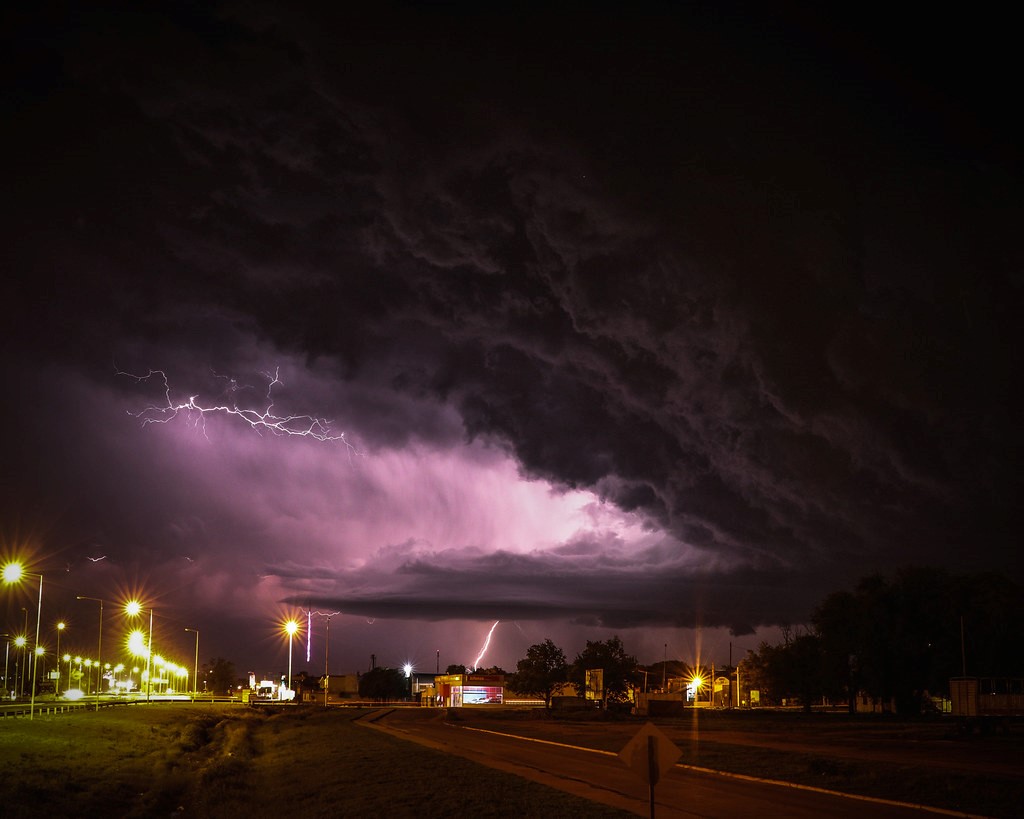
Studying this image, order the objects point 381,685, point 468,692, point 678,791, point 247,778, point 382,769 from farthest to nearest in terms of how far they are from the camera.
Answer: point 381,685
point 468,692
point 247,778
point 382,769
point 678,791

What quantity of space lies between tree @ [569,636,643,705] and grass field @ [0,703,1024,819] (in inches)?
1769

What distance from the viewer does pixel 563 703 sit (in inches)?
3858

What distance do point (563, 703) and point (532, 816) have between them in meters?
80.5

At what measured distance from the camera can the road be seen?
21.5 metres

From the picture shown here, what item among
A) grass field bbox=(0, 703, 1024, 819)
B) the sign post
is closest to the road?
grass field bbox=(0, 703, 1024, 819)

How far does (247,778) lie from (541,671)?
77502 millimetres

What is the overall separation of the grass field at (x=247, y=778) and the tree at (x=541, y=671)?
53.2m

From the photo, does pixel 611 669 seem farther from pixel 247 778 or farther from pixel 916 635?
pixel 247 778

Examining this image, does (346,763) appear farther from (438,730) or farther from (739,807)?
(438,730)

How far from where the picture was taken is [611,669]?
106 meters

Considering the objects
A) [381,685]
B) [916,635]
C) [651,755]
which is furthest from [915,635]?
[381,685]

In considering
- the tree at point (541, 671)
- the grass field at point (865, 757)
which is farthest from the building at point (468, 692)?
the grass field at point (865, 757)

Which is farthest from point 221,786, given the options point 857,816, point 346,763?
point 857,816

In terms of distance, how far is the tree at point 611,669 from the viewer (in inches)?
4146
